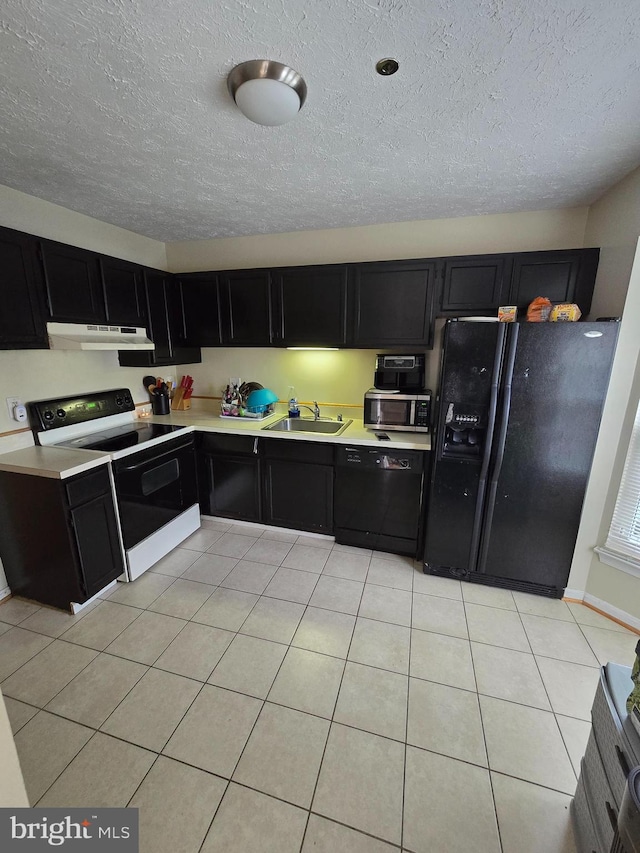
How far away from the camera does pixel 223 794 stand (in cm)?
128

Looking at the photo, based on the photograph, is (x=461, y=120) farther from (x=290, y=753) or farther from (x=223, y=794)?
(x=223, y=794)

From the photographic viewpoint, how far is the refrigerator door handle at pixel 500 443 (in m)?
2.04

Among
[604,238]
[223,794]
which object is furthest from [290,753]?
[604,238]

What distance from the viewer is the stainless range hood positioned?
2.14m

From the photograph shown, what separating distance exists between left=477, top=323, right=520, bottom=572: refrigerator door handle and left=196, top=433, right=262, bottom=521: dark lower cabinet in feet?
5.69

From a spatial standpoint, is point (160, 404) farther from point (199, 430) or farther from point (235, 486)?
point (235, 486)

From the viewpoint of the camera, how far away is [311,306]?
2797mm

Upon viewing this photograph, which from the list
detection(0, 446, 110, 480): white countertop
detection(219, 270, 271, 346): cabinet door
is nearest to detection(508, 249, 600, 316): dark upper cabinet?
detection(219, 270, 271, 346): cabinet door

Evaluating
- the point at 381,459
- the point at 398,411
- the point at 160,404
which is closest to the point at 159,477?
the point at 160,404

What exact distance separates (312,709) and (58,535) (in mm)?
1661

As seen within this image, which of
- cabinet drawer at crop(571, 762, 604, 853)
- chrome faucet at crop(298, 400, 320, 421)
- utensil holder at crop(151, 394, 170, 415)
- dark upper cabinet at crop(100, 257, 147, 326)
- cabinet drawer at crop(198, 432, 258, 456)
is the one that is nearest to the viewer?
cabinet drawer at crop(571, 762, 604, 853)

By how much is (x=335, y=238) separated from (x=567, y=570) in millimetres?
2978

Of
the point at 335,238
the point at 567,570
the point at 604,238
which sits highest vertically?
the point at 335,238

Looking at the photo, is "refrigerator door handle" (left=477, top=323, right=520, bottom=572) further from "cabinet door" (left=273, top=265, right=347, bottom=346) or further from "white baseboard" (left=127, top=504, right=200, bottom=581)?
"white baseboard" (left=127, top=504, right=200, bottom=581)
